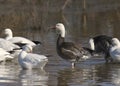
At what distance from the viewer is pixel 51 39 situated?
1029 inches

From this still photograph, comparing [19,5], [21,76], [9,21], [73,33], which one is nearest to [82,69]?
[21,76]

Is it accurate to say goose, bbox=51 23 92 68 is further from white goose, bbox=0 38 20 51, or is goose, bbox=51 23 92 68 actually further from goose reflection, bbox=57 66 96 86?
white goose, bbox=0 38 20 51

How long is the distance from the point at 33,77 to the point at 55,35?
10269mm

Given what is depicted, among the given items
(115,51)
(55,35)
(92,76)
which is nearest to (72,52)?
(115,51)

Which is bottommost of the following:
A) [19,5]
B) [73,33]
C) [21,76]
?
[21,76]

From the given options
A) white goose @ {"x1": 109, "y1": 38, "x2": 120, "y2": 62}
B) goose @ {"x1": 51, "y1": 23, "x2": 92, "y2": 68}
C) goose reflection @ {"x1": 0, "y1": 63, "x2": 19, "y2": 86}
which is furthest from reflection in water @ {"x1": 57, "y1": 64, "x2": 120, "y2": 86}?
goose reflection @ {"x1": 0, "y1": 63, "x2": 19, "y2": 86}

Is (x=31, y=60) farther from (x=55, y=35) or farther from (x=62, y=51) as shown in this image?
(x=55, y=35)

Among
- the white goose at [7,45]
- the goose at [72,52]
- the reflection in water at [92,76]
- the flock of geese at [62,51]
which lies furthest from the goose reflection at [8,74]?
the goose at [72,52]

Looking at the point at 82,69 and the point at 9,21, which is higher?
the point at 9,21

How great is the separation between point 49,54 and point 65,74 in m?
3.75

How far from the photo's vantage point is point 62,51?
65.2 ft

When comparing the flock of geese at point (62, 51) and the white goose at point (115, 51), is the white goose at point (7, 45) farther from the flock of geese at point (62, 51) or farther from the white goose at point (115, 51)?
the white goose at point (115, 51)

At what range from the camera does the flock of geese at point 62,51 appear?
19.0 m

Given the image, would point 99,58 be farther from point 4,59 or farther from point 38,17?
point 38,17
